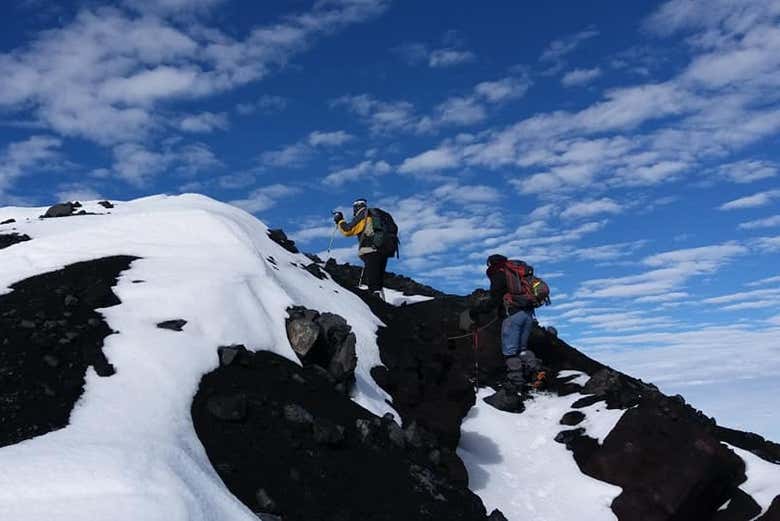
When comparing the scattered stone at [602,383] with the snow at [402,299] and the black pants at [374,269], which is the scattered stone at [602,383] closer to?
the black pants at [374,269]

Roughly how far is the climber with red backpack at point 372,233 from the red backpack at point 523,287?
13.0ft

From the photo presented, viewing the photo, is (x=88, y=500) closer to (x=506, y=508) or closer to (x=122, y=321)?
(x=122, y=321)

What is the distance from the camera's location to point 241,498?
777 centimetres

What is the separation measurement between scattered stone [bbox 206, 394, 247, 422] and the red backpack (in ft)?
30.5

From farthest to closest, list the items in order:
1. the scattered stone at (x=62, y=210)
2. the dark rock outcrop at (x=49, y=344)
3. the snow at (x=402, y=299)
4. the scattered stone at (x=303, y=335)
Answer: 1. the snow at (x=402, y=299)
2. the scattered stone at (x=62, y=210)
3. the scattered stone at (x=303, y=335)
4. the dark rock outcrop at (x=49, y=344)

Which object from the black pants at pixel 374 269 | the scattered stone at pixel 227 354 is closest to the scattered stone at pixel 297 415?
the scattered stone at pixel 227 354

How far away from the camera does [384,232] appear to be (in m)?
19.4

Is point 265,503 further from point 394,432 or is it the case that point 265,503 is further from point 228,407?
point 394,432

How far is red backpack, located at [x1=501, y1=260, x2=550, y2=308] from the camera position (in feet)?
55.1

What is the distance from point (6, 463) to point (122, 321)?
497 centimetres

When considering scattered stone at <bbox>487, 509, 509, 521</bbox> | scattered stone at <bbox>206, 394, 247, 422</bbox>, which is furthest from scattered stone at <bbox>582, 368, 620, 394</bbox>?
scattered stone at <bbox>206, 394, 247, 422</bbox>

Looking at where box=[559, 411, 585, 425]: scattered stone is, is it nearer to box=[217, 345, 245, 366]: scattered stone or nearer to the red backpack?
the red backpack

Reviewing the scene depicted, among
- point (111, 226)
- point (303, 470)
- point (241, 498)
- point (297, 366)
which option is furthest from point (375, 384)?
point (111, 226)

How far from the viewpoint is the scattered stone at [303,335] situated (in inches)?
472
